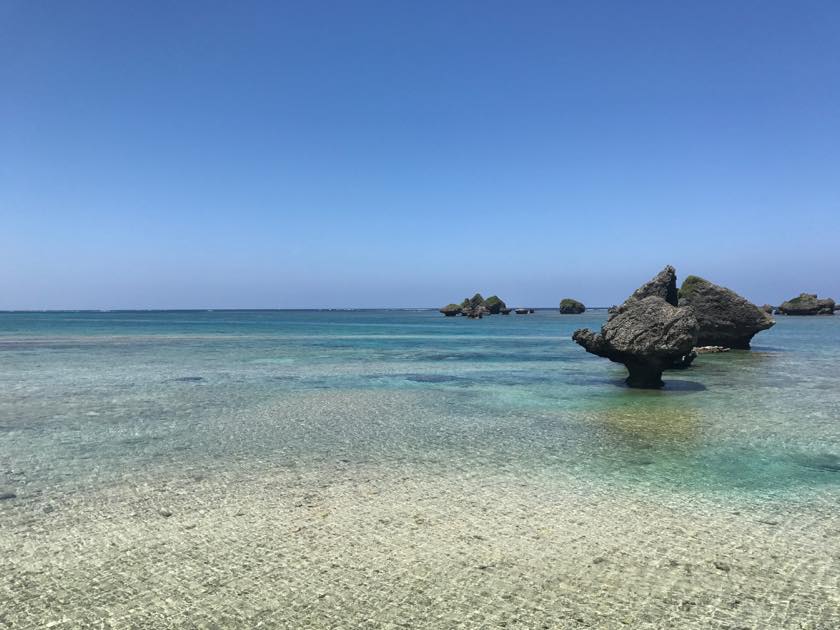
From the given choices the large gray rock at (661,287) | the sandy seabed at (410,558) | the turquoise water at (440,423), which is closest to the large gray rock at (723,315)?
the large gray rock at (661,287)

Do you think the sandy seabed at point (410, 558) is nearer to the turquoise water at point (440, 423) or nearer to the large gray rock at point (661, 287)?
Result: the turquoise water at point (440, 423)

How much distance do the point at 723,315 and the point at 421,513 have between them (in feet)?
125

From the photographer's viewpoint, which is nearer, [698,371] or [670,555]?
[670,555]

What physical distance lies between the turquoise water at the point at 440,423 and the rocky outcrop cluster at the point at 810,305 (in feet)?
364

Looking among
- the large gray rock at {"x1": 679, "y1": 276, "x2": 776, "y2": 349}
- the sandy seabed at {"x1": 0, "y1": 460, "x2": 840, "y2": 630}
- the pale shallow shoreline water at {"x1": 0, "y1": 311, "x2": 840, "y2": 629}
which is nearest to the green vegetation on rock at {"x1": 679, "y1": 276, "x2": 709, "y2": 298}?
the large gray rock at {"x1": 679, "y1": 276, "x2": 776, "y2": 349}

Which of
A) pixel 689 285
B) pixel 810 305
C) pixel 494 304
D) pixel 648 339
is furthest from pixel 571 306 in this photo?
pixel 648 339

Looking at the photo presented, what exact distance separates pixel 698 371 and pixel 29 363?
34936 millimetres

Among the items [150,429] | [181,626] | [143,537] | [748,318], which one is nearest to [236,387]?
[150,429]

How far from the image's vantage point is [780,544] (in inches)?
272

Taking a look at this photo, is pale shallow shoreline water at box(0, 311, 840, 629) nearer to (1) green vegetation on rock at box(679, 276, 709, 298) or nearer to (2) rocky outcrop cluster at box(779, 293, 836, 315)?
(1) green vegetation on rock at box(679, 276, 709, 298)

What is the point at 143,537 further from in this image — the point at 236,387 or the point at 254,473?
the point at 236,387

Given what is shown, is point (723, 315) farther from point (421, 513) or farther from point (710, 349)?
point (421, 513)

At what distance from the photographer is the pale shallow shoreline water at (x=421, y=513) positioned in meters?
5.44

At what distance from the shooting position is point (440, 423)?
579 inches
